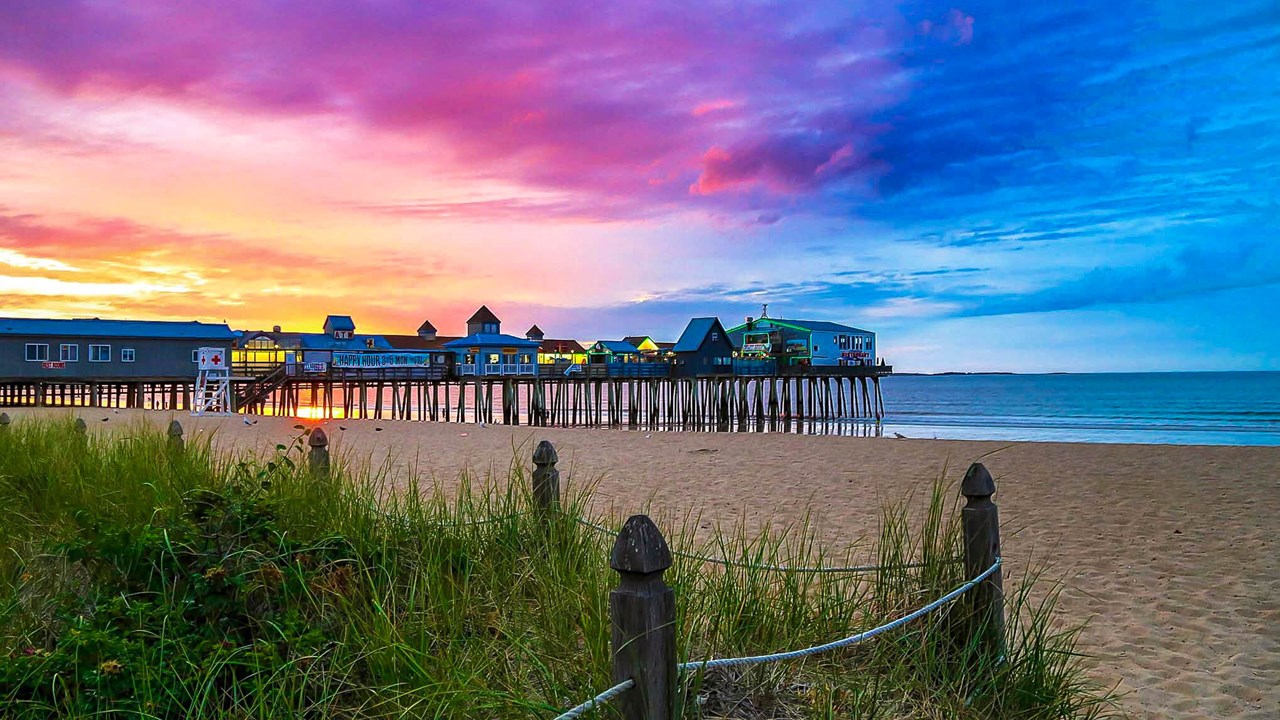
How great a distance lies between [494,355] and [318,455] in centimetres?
4936

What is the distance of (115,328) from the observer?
40.8 metres

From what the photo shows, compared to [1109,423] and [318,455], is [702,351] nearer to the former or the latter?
[1109,423]

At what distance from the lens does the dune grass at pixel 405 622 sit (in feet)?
8.63

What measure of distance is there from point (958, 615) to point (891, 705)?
0.75 m

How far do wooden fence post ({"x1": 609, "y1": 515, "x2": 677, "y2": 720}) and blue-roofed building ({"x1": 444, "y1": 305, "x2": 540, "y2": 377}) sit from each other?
51230 mm

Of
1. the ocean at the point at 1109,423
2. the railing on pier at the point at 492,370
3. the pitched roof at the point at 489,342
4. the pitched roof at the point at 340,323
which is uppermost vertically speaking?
the pitched roof at the point at 340,323

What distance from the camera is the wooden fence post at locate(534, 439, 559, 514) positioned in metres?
4.04

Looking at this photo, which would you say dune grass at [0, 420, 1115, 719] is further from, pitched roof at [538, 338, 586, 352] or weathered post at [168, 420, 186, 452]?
pitched roof at [538, 338, 586, 352]

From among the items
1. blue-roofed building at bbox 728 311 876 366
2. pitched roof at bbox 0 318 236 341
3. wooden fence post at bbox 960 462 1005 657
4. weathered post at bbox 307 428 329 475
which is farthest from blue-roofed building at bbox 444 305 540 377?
wooden fence post at bbox 960 462 1005 657

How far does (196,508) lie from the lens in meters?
3.36

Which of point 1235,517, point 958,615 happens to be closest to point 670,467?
point 1235,517

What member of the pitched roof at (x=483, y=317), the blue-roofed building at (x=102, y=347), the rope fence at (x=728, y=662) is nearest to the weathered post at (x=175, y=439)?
the rope fence at (x=728, y=662)

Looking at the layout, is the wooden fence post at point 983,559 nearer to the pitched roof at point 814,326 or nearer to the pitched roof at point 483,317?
the pitched roof at point 814,326

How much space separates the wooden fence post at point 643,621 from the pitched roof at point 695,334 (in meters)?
53.8
